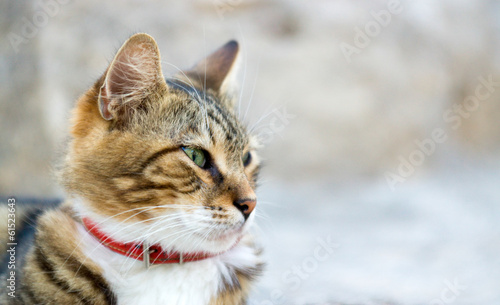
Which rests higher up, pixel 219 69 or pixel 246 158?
pixel 219 69

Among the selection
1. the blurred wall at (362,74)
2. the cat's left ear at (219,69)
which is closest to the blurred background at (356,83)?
the blurred wall at (362,74)

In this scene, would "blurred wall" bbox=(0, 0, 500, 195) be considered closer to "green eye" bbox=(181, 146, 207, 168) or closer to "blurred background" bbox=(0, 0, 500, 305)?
"blurred background" bbox=(0, 0, 500, 305)

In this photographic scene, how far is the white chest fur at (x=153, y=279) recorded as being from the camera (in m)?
0.96

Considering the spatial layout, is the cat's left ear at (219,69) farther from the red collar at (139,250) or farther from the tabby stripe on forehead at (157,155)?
the red collar at (139,250)

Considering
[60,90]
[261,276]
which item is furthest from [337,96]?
[261,276]

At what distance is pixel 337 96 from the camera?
289 cm

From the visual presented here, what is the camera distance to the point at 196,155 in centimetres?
98

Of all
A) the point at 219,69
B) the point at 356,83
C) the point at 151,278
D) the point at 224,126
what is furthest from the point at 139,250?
the point at 356,83

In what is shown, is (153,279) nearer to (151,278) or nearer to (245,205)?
(151,278)

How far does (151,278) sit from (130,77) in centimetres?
42

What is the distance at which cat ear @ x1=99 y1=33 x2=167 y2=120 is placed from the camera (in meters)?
0.94

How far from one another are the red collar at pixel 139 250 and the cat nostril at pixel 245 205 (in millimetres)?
144

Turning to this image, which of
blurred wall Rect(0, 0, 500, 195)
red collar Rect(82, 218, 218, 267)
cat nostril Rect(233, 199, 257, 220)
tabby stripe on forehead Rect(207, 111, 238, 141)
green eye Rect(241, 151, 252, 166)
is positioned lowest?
red collar Rect(82, 218, 218, 267)

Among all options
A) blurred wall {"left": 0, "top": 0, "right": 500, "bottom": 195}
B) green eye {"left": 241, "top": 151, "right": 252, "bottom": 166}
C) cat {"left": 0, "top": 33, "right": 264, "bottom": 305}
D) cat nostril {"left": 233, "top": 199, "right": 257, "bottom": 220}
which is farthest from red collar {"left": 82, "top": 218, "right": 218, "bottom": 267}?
blurred wall {"left": 0, "top": 0, "right": 500, "bottom": 195}
